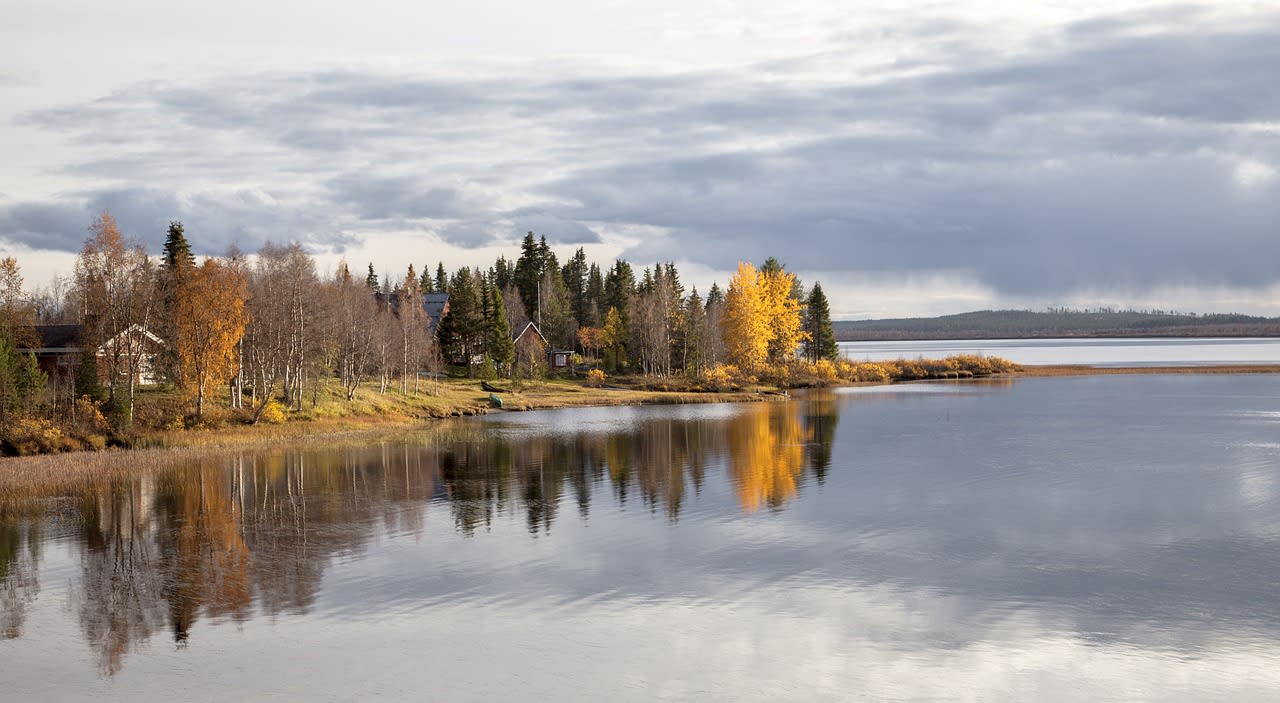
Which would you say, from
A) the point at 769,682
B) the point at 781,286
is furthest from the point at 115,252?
the point at 781,286

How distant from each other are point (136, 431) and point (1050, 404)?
64072 mm

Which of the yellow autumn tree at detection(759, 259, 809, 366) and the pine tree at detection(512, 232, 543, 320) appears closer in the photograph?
the yellow autumn tree at detection(759, 259, 809, 366)

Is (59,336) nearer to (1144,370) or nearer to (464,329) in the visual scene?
(464,329)

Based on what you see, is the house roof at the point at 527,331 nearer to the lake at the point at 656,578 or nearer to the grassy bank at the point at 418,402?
the grassy bank at the point at 418,402

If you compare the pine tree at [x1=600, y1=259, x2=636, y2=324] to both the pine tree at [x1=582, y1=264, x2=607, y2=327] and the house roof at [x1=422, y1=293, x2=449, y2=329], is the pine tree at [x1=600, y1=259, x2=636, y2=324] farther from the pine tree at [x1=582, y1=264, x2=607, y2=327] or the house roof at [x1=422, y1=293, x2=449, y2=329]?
the house roof at [x1=422, y1=293, x2=449, y2=329]

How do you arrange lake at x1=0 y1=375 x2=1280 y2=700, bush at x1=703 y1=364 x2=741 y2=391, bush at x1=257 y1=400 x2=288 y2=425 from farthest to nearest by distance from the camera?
1. bush at x1=703 y1=364 x2=741 y2=391
2. bush at x1=257 y1=400 x2=288 y2=425
3. lake at x1=0 y1=375 x2=1280 y2=700

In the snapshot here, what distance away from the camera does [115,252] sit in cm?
5344

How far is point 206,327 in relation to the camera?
55.4 metres

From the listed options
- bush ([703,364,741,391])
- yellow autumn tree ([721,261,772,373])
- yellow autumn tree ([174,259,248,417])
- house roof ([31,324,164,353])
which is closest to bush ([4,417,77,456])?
yellow autumn tree ([174,259,248,417])

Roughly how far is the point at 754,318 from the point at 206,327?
62.0 m

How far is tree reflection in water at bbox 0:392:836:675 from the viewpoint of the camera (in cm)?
2297

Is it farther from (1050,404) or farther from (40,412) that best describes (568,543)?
(1050,404)

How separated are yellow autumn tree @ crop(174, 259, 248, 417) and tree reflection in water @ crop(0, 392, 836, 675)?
9.17m

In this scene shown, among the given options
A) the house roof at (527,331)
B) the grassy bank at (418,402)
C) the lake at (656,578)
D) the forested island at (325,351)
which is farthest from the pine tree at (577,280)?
the lake at (656,578)
